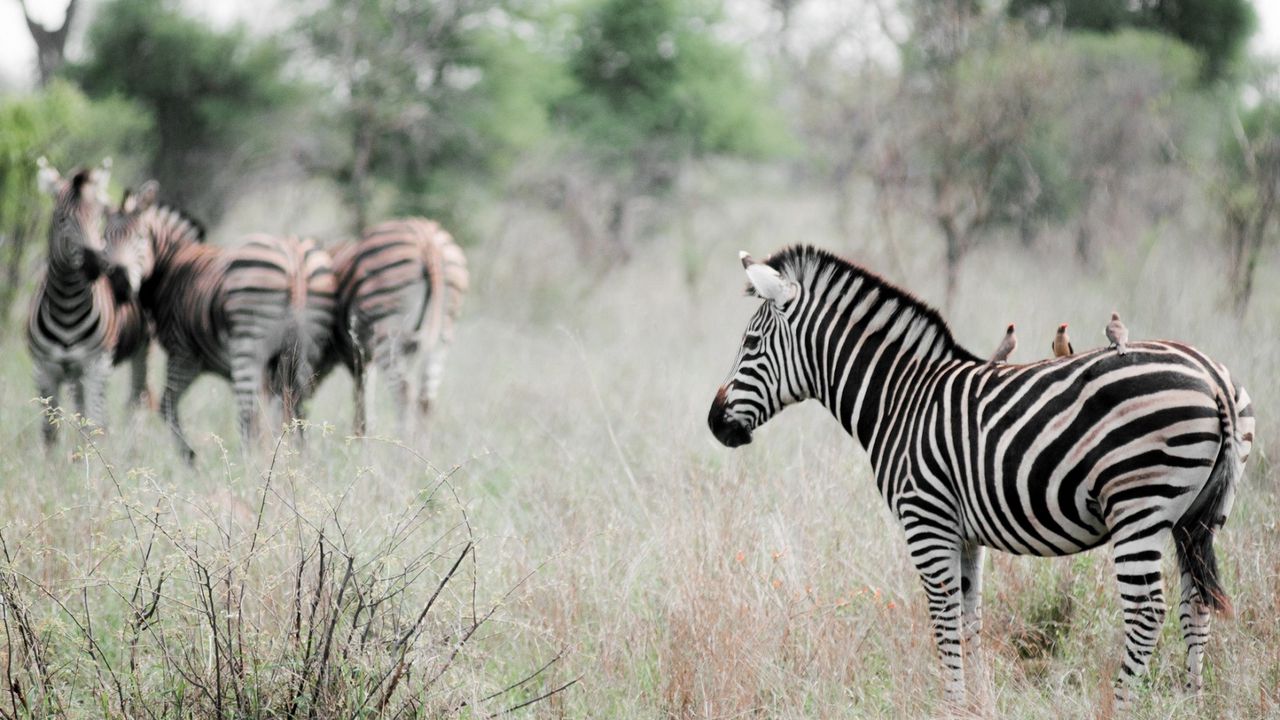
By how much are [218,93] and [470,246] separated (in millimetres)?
3832

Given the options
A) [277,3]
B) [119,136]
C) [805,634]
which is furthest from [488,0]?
[805,634]

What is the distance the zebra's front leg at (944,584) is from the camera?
3.57m

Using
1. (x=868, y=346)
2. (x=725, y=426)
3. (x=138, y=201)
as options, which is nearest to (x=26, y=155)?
(x=138, y=201)

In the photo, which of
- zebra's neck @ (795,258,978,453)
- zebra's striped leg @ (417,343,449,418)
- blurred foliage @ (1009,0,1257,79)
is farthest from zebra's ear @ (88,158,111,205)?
blurred foliage @ (1009,0,1257,79)

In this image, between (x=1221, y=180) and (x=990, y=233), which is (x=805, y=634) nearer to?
(x=1221, y=180)

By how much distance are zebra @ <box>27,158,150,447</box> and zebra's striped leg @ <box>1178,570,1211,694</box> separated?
20.6 ft

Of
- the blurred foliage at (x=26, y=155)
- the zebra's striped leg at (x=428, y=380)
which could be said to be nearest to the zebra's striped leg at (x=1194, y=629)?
the zebra's striped leg at (x=428, y=380)

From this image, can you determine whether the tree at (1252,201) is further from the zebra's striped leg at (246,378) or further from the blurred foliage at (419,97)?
the blurred foliage at (419,97)

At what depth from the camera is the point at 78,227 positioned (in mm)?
6871

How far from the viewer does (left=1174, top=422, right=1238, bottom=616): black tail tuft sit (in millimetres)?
3188

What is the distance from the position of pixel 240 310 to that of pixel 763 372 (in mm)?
4467

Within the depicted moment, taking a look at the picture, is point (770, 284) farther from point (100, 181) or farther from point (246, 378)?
point (100, 181)

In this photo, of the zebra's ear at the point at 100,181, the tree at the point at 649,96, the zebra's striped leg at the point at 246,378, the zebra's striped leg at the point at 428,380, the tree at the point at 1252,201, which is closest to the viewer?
the zebra's ear at the point at 100,181

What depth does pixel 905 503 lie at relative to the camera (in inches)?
143
